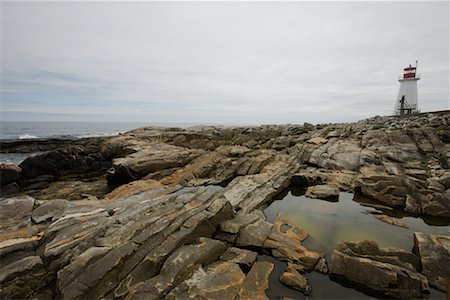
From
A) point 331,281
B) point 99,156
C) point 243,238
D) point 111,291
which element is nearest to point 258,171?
point 243,238

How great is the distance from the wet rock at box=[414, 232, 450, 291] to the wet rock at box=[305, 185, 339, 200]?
6.55 meters

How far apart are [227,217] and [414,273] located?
23.7 ft

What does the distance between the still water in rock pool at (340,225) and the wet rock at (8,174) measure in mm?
22892

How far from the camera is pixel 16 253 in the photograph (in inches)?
315

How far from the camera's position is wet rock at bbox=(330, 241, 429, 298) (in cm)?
727

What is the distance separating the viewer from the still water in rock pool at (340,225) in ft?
25.6

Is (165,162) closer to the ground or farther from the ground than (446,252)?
farther from the ground

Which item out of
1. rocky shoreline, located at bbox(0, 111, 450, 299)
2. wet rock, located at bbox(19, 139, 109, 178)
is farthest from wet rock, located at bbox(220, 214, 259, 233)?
wet rock, located at bbox(19, 139, 109, 178)

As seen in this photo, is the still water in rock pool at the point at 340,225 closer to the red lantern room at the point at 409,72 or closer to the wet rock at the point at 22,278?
the wet rock at the point at 22,278

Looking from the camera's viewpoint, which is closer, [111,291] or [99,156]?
[111,291]

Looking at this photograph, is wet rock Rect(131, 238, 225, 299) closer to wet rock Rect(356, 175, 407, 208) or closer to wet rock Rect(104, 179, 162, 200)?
wet rock Rect(104, 179, 162, 200)

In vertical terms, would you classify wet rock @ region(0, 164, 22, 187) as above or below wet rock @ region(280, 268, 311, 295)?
above

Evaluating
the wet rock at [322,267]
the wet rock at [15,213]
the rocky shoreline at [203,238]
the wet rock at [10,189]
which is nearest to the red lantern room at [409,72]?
the rocky shoreline at [203,238]

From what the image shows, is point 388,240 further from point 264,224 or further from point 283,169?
point 283,169
